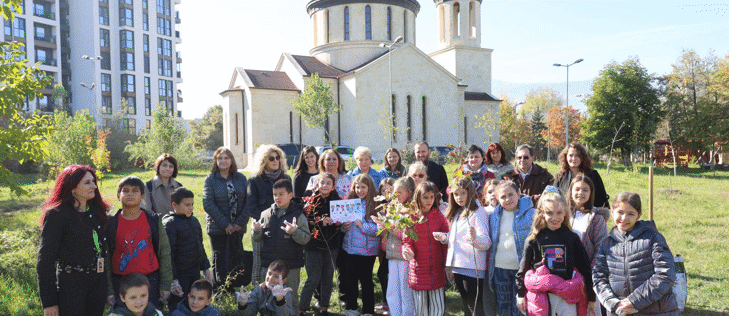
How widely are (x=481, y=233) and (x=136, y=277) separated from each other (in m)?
2.93

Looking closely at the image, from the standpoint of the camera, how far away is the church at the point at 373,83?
3097 cm

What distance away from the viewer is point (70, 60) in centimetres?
5234

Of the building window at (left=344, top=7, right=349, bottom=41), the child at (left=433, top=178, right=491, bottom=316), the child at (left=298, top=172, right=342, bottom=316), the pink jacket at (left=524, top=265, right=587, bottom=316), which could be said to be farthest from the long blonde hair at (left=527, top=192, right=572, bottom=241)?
the building window at (left=344, top=7, right=349, bottom=41)

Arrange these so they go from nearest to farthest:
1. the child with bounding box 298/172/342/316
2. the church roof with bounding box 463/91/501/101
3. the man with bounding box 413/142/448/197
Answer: the child with bounding box 298/172/342/316, the man with bounding box 413/142/448/197, the church roof with bounding box 463/91/501/101

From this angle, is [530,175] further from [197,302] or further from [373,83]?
[373,83]

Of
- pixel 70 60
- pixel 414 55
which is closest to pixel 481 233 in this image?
pixel 414 55

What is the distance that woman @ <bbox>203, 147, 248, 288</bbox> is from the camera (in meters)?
5.77

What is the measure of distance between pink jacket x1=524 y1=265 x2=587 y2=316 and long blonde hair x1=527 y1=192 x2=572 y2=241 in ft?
1.03

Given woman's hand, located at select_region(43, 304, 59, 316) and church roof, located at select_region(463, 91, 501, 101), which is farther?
church roof, located at select_region(463, 91, 501, 101)

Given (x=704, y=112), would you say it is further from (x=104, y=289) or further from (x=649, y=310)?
(x=104, y=289)

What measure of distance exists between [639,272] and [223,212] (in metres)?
4.35

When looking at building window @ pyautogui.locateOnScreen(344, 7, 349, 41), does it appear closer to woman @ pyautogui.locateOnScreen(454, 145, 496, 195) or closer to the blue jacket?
A: woman @ pyautogui.locateOnScreen(454, 145, 496, 195)

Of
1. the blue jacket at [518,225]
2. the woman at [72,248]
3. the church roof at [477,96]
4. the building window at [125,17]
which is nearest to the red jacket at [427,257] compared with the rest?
the blue jacket at [518,225]

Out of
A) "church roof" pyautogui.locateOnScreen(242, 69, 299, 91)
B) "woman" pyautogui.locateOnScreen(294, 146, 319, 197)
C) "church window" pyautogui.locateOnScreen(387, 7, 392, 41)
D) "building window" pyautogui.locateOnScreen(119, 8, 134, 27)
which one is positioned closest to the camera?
"woman" pyautogui.locateOnScreen(294, 146, 319, 197)
